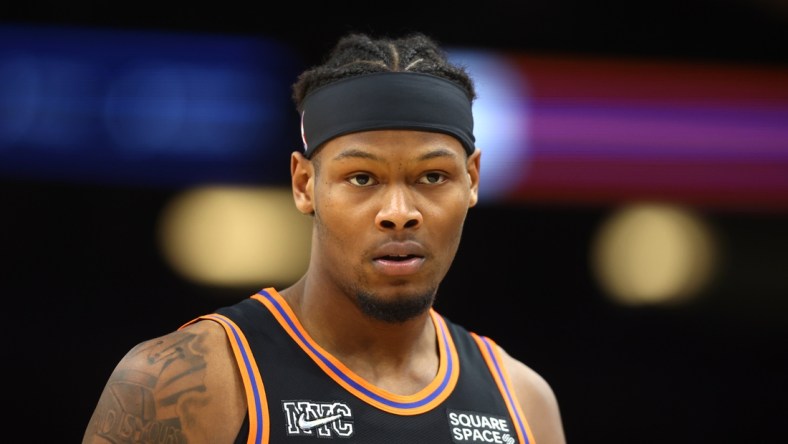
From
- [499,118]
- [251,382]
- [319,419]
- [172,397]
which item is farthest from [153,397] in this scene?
[499,118]

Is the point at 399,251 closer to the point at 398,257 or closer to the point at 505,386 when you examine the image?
the point at 398,257

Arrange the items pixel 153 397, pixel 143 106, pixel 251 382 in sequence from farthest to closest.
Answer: pixel 143 106
pixel 251 382
pixel 153 397

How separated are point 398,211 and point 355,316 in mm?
387

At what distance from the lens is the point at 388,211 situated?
3.30 m

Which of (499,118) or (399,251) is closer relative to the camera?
(399,251)

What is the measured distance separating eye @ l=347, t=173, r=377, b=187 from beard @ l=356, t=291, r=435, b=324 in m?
0.32

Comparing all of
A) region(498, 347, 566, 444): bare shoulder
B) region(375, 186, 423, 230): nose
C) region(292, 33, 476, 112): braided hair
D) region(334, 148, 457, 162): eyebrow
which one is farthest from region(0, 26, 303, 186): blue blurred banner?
region(375, 186, 423, 230): nose

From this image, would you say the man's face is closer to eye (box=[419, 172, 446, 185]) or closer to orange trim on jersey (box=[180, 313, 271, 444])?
eye (box=[419, 172, 446, 185])

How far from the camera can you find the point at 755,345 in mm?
6652

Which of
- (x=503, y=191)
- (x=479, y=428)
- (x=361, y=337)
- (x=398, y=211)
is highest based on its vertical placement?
(x=503, y=191)

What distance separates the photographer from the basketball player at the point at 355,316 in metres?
3.13

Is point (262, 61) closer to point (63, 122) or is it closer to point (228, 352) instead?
point (63, 122)

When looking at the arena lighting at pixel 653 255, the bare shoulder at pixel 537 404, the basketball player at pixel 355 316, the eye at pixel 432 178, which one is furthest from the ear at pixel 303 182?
the arena lighting at pixel 653 255

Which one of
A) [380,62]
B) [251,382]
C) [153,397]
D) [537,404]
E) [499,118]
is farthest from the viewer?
[499,118]
